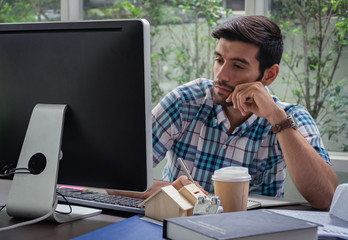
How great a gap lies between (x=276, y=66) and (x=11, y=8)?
2.06m

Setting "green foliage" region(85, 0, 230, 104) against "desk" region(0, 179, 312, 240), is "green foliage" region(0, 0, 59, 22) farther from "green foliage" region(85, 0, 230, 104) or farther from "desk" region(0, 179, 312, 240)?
"desk" region(0, 179, 312, 240)

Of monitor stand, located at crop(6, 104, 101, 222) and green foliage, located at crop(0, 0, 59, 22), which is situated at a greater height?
green foliage, located at crop(0, 0, 59, 22)

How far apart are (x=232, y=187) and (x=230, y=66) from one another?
2.74 ft

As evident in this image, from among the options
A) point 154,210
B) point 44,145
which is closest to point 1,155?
point 44,145

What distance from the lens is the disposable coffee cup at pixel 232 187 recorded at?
1179 millimetres

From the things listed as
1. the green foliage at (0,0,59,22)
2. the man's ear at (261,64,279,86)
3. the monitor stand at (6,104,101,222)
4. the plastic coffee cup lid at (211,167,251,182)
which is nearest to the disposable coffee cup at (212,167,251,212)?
the plastic coffee cup lid at (211,167,251,182)

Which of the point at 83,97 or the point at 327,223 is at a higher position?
the point at 83,97

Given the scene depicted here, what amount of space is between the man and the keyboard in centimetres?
55

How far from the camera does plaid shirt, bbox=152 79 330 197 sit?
6.11 feet

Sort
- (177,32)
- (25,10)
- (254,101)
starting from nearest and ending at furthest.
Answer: (254,101) → (177,32) → (25,10)

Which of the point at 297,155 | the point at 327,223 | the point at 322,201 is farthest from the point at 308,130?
the point at 327,223

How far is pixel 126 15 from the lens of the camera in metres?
3.17

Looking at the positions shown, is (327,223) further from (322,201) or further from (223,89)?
(223,89)

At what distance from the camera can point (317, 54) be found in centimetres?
269
